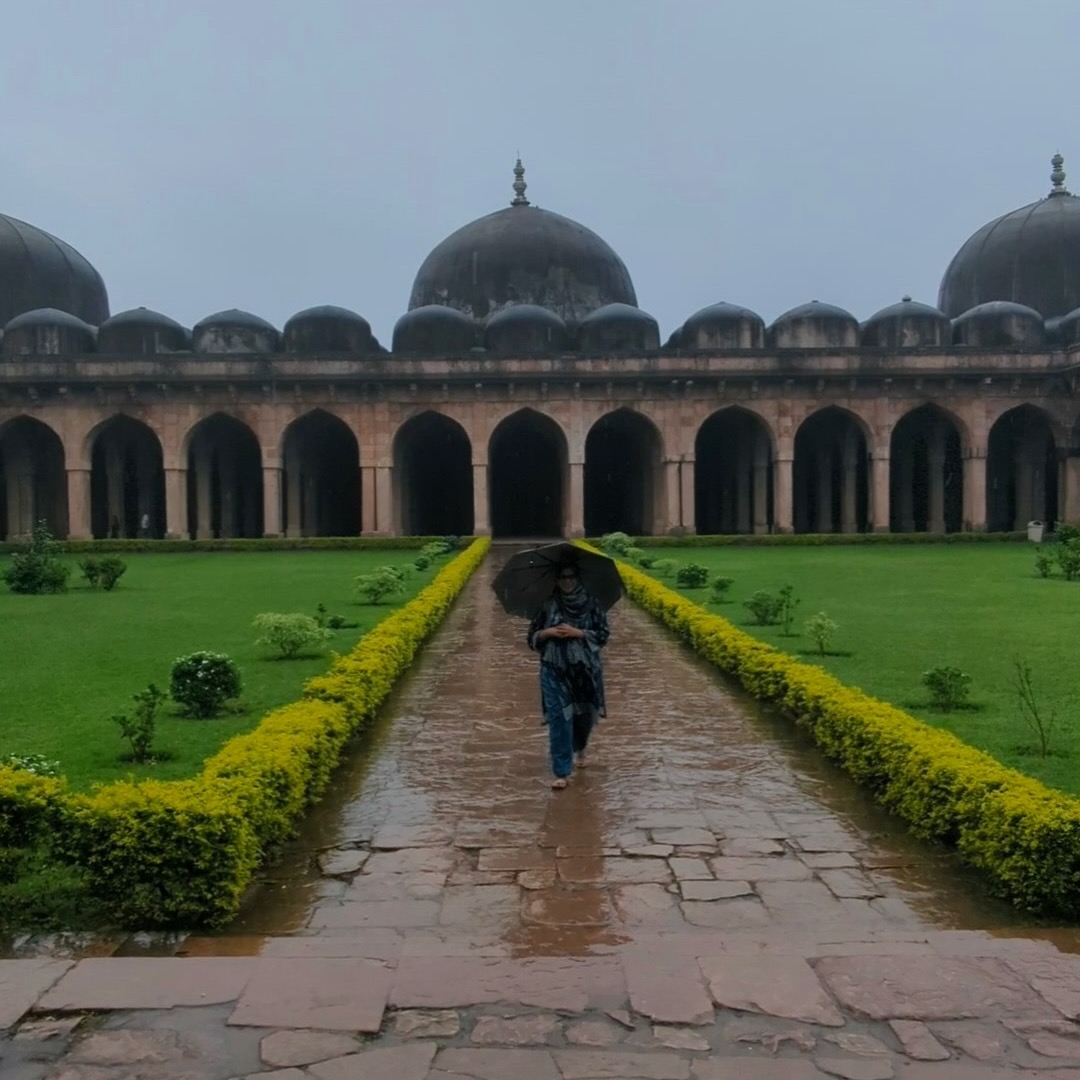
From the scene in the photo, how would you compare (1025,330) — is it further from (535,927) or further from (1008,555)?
(535,927)

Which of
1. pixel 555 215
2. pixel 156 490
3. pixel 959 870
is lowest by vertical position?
pixel 959 870

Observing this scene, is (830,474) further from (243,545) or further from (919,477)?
(243,545)

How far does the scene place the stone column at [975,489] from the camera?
28189 millimetres

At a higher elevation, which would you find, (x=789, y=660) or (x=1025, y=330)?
(x=1025, y=330)

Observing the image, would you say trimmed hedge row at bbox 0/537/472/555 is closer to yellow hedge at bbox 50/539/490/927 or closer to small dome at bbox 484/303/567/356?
small dome at bbox 484/303/567/356

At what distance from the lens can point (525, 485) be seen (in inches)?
1420

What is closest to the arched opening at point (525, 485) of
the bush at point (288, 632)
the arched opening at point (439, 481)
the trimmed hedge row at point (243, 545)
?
the arched opening at point (439, 481)

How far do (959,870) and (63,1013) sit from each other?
3.24m

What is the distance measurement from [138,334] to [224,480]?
465cm

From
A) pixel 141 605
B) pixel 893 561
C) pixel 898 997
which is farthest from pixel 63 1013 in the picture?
pixel 893 561

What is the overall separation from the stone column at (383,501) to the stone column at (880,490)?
39.7 ft

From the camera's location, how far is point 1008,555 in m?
21.8

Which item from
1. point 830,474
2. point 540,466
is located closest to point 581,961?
point 830,474

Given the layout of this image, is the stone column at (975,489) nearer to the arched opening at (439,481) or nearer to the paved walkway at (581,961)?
the arched opening at (439,481)
